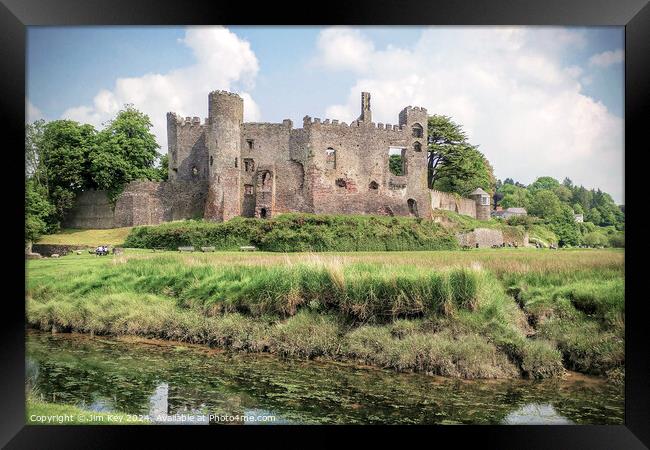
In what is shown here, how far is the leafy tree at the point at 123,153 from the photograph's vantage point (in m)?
18.6

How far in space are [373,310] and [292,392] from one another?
2108mm

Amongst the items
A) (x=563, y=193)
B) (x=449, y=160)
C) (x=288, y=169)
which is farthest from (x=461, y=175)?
(x=563, y=193)

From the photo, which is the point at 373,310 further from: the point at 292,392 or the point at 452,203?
the point at 452,203

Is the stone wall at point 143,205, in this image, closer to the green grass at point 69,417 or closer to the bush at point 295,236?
the bush at point 295,236

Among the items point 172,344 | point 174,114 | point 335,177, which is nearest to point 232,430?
point 172,344

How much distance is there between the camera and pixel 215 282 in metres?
9.34

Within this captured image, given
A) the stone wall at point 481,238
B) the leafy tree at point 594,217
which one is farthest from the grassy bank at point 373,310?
the stone wall at point 481,238

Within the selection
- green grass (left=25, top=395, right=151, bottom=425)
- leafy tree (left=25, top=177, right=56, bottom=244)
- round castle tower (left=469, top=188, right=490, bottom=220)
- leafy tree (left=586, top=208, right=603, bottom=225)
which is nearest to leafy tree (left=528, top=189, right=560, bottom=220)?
leafy tree (left=586, top=208, right=603, bottom=225)

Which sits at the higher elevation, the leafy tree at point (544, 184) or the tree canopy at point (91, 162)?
the tree canopy at point (91, 162)

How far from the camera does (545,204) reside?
1198 cm

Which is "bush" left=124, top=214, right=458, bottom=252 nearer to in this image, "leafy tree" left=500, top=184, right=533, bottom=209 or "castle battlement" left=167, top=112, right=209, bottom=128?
"leafy tree" left=500, top=184, right=533, bottom=209

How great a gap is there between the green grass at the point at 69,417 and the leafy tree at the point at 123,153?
13420mm
